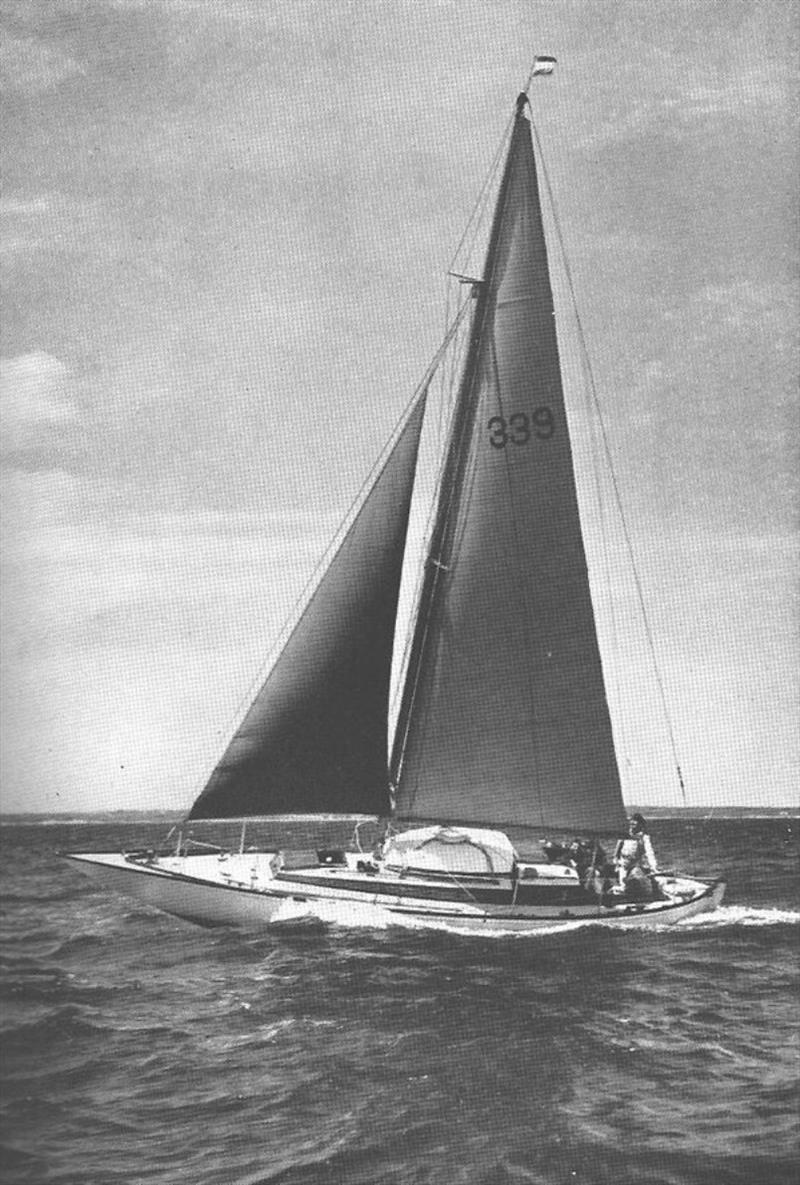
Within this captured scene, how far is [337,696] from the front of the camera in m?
16.8

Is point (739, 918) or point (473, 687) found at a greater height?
point (473, 687)

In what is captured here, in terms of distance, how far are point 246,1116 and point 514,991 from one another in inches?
242

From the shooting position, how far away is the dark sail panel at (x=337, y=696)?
1622 cm

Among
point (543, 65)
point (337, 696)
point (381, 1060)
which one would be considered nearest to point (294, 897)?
point (337, 696)

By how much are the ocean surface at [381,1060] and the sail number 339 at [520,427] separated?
9.19 meters

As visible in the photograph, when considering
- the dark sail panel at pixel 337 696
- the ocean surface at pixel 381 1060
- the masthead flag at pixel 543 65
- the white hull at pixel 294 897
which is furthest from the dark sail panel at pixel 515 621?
the masthead flag at pixel 543 65

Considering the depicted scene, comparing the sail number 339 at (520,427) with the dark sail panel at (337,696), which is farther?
the sail number 339 at (520,427)

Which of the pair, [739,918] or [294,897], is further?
[739,918]

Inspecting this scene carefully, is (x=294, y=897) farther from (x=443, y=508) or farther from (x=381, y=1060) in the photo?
(x=443, y=508)

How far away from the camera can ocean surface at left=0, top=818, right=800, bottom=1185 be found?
6.75 meters

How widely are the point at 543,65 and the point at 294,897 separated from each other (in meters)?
13.6

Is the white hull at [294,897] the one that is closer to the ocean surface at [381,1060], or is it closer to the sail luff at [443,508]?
the ocean surface at [381,1060]

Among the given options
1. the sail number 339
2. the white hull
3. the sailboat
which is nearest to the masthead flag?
the sailboat

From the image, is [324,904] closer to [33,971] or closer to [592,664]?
[592,664]
